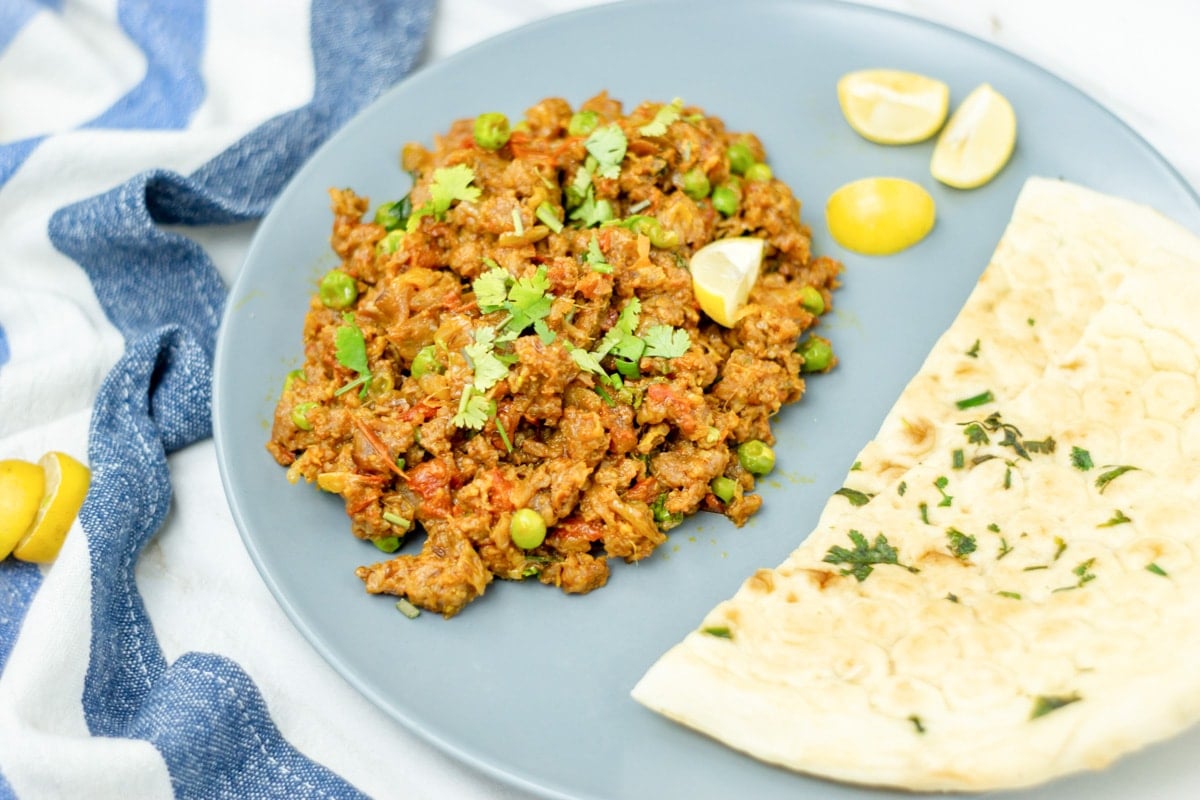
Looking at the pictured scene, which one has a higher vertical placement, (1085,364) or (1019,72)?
(1019,72)

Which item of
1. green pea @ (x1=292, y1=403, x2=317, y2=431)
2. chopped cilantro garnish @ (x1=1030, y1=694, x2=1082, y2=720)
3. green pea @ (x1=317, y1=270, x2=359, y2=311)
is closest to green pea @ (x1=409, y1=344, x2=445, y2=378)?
green pea @ (x1=292, y1=403, x2=317, y2=431)

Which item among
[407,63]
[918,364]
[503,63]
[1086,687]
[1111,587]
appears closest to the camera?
[1086,687]

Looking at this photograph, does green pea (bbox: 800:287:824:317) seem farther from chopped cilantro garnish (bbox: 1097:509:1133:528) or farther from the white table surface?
the white table surface

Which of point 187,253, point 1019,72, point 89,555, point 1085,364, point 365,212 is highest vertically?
point 1019,72

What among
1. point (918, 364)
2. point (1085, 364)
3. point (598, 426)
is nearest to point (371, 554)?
point (598, 426)

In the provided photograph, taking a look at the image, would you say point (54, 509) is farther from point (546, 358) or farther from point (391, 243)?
point (546, 358)

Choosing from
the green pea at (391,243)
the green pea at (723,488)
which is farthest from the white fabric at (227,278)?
the green pea at (723,488)

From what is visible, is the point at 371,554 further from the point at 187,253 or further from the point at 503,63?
the point at 503,63

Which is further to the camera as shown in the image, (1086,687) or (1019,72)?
→ (1019,72)
